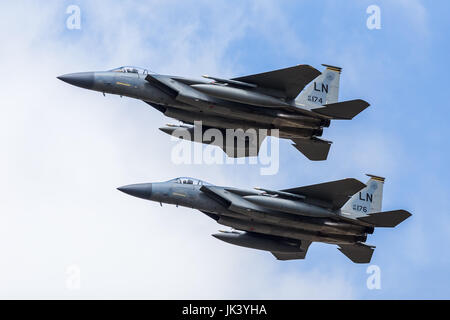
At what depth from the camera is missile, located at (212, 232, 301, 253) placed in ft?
150

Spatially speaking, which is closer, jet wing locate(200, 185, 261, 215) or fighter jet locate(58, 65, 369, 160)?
jet wing locate(200, 185, 261, 215)

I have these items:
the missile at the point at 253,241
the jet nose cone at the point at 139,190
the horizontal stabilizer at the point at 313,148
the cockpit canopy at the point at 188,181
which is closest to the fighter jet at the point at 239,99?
the horizontal stabilizer at the point at 313,148

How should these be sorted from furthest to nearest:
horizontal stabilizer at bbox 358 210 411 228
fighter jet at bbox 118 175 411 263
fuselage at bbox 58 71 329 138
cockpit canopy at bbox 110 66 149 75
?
1. cockpit canopy at bbox 110 66 149 75
2. fuselage at bbox 58 71 329 138
3. fighter jet at bbox 118 175 411 263
4. horizontal stabilizer at bbox 358 210 411 228

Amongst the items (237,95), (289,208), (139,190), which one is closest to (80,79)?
(139,190)

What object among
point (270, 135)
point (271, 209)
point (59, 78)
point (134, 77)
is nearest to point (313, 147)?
point (270, 135)

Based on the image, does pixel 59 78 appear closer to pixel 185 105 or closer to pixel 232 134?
pixel 185 105

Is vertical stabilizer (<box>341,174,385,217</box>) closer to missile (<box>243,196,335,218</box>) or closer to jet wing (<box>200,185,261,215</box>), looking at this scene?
missile (<box>243,196,335,218</box>)

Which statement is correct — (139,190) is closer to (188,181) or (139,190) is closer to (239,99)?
(188,181)

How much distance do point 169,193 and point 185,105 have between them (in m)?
3.84

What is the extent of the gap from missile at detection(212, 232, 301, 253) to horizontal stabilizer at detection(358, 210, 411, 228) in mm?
4362

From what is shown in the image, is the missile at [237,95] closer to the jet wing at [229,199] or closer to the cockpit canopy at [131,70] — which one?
the cockpit canopy at [131,70]

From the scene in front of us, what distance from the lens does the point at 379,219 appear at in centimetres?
4269

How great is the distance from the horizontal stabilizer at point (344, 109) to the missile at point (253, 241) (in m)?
6.09

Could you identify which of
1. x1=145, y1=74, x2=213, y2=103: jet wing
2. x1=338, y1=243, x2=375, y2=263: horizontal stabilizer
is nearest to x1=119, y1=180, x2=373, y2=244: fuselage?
x1=338, y1=243, x2=375, y2=263: horizontal stabilizer
